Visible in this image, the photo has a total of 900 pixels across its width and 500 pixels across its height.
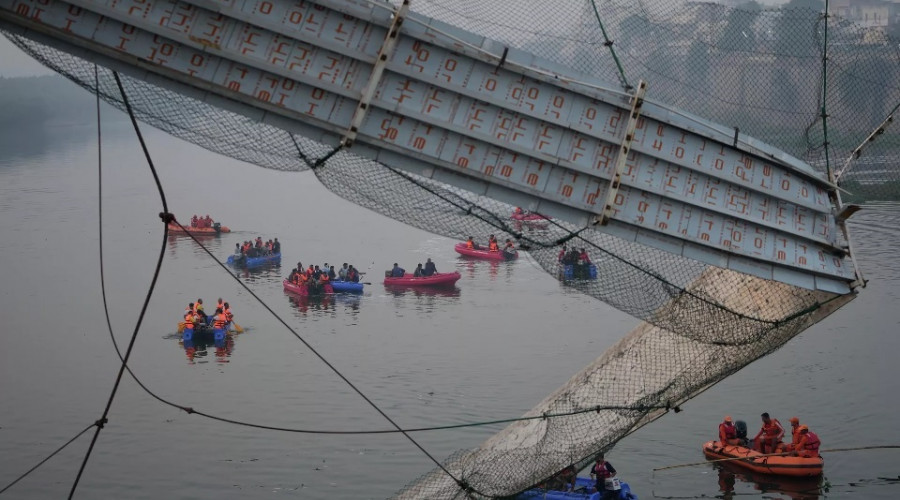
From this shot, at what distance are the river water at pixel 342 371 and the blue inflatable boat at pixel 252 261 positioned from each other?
3.84ft

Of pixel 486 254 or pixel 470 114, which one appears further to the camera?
pixel 486 254

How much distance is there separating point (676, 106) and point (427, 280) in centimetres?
3380

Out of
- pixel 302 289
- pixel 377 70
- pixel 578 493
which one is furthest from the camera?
pixel 302 289

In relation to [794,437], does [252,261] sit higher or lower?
higher

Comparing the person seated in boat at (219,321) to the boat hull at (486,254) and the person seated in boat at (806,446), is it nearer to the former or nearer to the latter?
the boat hull at (486,254)

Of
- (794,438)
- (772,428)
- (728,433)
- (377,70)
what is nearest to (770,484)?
(794,438)

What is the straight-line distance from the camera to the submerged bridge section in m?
12.9

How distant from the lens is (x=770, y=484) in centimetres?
2642

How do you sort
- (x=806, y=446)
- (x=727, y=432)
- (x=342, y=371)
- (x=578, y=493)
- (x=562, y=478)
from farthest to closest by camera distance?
1. (x=342, y=371)
2. (x=727, y=432)
3. (x=806, y=446)
4. (x=578, y=493)
5. (x=562, y=478)

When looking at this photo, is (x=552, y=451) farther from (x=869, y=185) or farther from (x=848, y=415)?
(x=848, y=415)

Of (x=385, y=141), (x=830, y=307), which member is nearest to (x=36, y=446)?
(x=385, y=141)

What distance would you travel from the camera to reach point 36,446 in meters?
29.5

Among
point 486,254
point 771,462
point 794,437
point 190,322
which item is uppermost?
point 486,254

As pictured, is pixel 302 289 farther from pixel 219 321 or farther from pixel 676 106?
pixel 676 106
